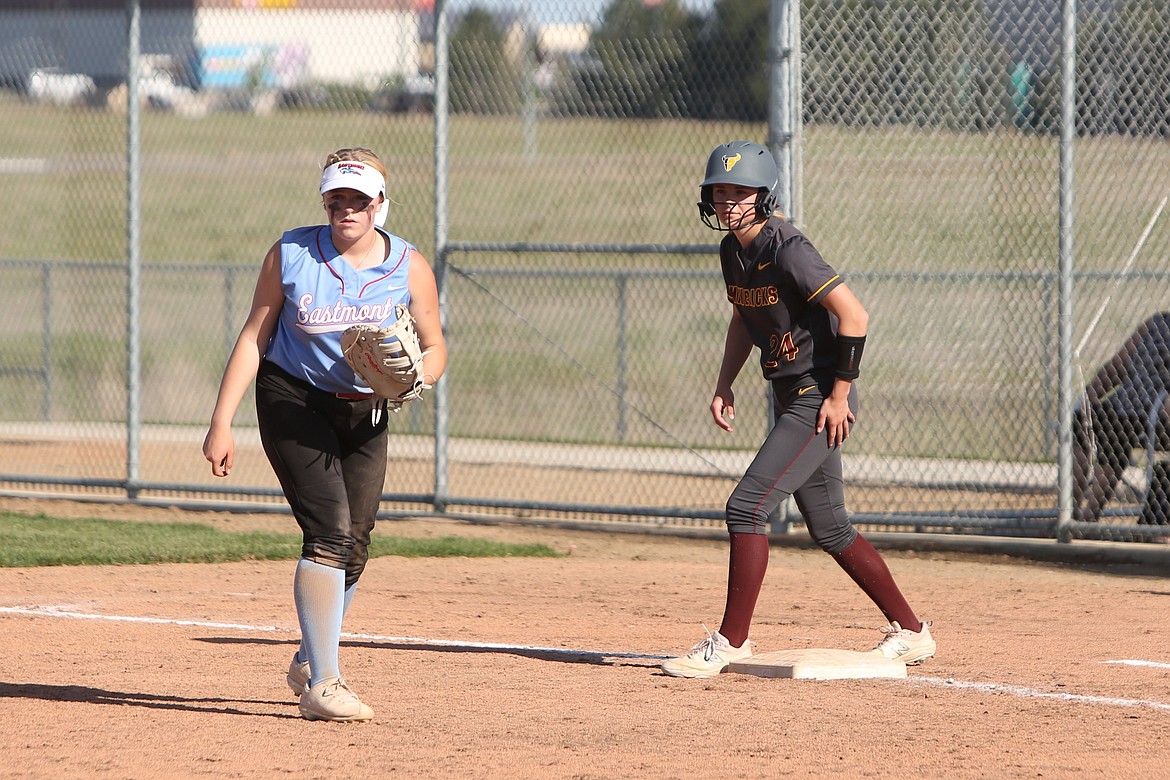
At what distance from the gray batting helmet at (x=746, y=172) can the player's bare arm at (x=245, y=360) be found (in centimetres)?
173

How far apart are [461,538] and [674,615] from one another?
2.86 metres

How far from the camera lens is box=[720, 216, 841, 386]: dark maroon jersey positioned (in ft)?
20.2

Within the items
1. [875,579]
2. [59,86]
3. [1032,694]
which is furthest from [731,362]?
[59,86]

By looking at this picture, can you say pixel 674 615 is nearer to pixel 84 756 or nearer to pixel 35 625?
pixel 35 625

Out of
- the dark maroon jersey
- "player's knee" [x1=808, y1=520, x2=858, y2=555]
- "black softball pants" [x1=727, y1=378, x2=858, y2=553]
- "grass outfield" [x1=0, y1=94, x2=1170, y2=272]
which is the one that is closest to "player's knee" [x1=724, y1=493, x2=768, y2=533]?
"black softball pants" [x1=727, y1=378, x2=858, y2=553]

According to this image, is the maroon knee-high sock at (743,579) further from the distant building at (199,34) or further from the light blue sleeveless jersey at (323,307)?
the distant building at (199,34)

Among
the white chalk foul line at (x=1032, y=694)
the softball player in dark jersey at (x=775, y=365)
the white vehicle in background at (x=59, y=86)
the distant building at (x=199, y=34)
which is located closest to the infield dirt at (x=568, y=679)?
the white chalk foul line at (x=1032, y=694)

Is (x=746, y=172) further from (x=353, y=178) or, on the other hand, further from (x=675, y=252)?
(x=675, y=252)

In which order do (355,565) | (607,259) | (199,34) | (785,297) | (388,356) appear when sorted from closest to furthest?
(388,356) < (355,565) < (785,297) < (199,34) < (607,259)

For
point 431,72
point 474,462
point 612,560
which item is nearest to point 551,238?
point 474,462

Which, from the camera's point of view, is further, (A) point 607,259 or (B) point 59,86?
(A) point 607,259

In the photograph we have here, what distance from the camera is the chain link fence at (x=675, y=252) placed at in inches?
427

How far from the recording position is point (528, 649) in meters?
7.03

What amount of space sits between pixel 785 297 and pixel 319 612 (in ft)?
6.98
